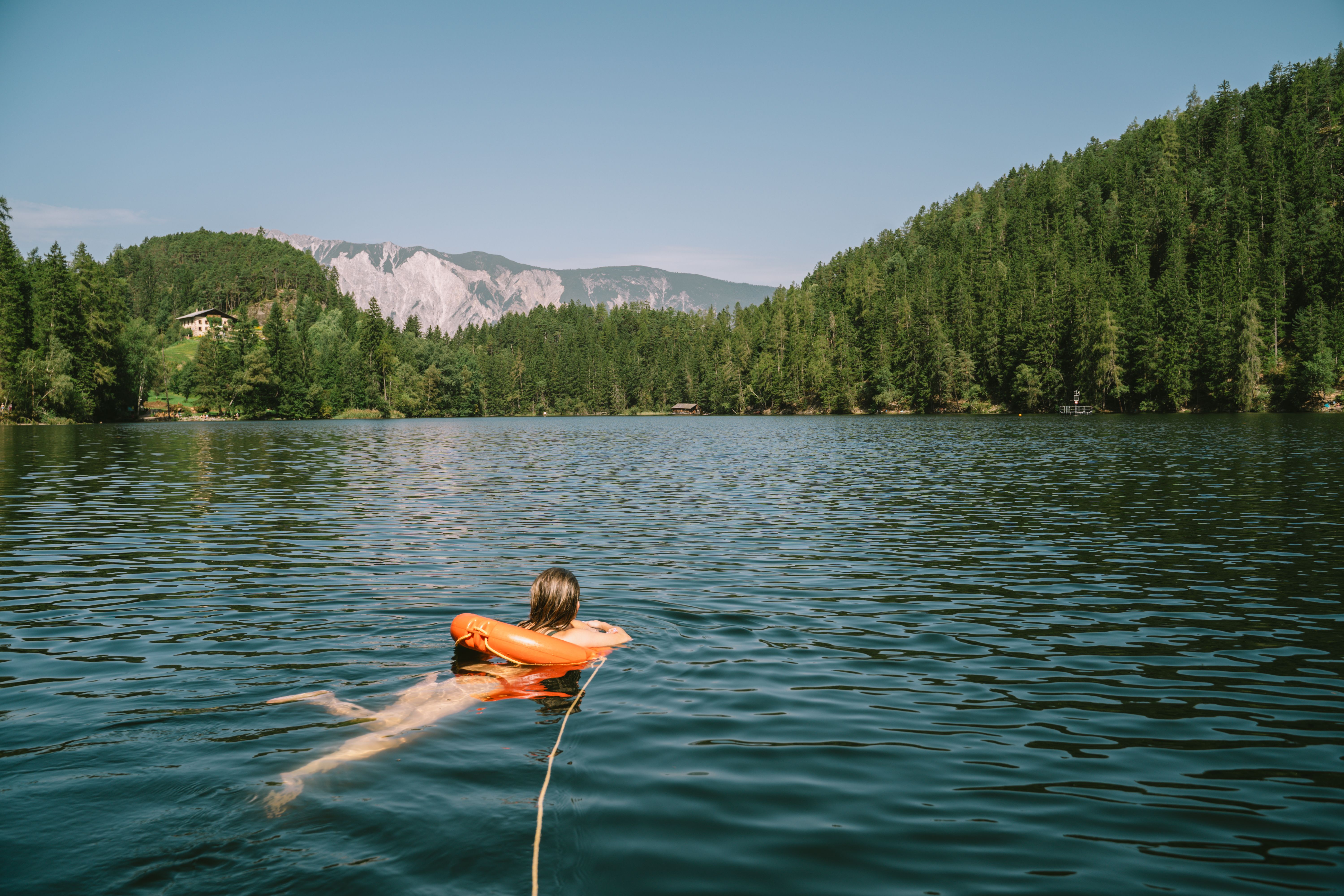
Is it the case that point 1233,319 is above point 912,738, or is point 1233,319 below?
above

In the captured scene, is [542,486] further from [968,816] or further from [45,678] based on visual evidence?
[968,816]

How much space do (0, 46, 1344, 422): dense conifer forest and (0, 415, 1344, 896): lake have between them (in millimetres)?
85018

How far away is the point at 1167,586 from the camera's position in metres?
13.2

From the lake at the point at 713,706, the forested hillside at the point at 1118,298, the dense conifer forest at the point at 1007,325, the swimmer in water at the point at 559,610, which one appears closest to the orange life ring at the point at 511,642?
the swimmer in water at the point at 559,610

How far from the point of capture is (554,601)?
8.88 m

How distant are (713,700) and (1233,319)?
418 ft

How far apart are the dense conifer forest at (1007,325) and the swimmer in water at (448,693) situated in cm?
9105

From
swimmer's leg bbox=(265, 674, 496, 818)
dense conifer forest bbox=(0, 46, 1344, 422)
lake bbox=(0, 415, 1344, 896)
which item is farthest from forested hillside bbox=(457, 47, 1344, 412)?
swimmer's leg bbox=(265, 674, 496, 818)

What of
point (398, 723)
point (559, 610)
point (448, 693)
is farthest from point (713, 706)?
point (398, 723)

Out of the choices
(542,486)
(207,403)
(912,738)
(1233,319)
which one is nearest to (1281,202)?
(1233,319)

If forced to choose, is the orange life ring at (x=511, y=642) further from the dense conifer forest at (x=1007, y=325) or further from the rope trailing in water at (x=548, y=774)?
the dense conifer forest at (x=1007, y=325)

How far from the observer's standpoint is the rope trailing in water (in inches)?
195

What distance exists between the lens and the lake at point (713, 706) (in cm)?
497

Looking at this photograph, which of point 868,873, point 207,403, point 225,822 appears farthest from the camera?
point 207,403
